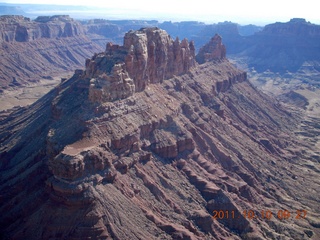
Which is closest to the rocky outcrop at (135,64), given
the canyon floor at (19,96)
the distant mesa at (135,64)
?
the distant mesa at (135,64)

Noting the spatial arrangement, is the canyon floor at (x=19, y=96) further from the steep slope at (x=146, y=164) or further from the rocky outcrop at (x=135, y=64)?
the rocky outcrop at (x=135, y=64)

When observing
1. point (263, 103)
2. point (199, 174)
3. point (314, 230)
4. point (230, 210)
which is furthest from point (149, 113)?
point (263, 103)

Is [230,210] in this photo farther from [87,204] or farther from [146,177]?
[87,204]

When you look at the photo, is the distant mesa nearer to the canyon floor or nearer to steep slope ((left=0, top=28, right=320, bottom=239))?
steep slope ((left=0, top=28, right=320, bottom=239))
